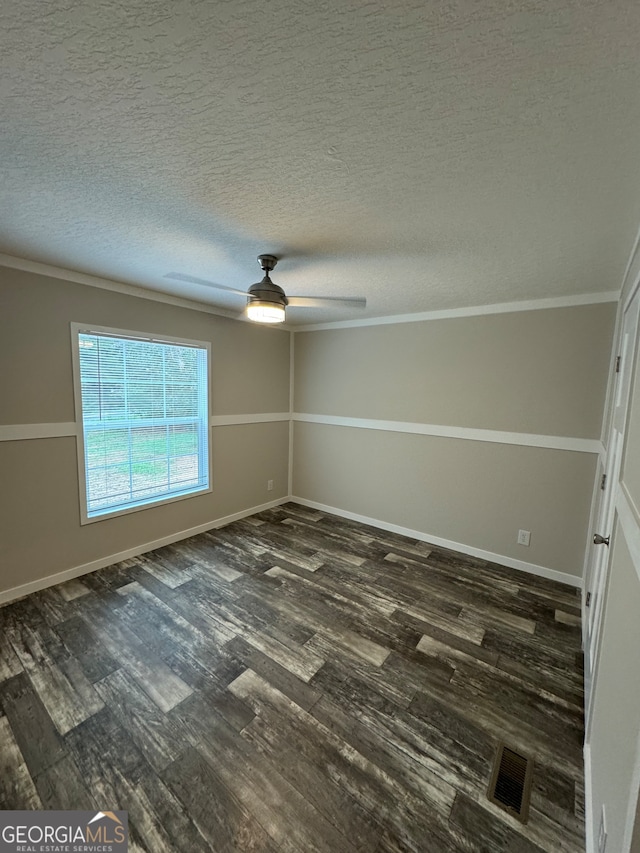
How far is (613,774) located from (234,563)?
8.52ft

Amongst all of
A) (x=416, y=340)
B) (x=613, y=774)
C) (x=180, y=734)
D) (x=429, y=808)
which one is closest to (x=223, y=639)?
(x=180, y=734)

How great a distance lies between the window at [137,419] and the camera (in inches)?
106

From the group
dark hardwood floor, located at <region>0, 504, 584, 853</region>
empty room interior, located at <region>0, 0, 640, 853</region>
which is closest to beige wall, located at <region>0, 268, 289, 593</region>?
empty room interior, located at <region>0, 0, 640, 853</region>

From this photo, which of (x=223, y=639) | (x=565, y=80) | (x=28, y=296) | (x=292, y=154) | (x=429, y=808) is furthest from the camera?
(x=28, y=296)

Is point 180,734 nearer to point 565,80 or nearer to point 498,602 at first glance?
point 498,602

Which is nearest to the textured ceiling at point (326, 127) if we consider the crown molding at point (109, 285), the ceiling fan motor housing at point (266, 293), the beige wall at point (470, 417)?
the ceiling fan motor housing at point (266, 293)

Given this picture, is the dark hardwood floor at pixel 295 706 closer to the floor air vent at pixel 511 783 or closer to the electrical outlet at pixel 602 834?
the floor air vent at pixel 511 783

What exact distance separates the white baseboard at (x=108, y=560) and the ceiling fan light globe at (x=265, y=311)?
2.43 meters

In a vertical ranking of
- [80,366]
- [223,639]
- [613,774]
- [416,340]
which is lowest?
[223,639]

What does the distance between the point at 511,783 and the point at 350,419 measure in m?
3.05

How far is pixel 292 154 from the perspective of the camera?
Result: 45.4 inches

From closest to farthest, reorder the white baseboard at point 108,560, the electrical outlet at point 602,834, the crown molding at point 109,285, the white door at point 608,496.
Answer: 1. the electrical outlet at point 602,834
2. the white door at point 608,496
3. the crown molding at point 109,285
4. the white baseboard at point 108,560

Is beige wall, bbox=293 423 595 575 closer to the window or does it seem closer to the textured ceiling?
the window

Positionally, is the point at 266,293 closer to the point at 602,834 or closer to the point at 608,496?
the point at 608,496
